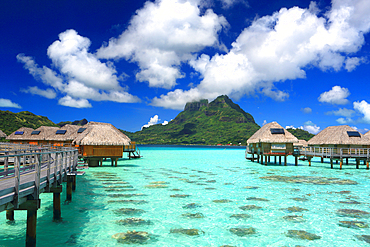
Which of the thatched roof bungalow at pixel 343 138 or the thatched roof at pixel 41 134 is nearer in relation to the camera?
the thatched roof bungalow at pixel 343 138

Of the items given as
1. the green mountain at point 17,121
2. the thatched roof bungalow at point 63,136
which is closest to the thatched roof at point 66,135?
the thatched roof bungalow at point 63,136

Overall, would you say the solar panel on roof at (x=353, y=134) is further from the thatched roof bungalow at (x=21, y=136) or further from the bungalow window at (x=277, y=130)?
the thatched roof bungalow at (x=21, y=136)

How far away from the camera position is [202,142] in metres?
198

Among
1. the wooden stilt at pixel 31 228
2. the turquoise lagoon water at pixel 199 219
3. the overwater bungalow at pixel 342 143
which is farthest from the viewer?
the overwater bungalow at pixel 342 143

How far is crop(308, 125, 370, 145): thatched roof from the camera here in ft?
118

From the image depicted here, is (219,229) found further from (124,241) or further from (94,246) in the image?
(94,246)

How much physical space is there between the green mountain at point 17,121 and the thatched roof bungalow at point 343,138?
84376mm

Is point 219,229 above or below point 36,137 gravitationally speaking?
below

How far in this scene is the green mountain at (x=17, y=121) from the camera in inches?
3268

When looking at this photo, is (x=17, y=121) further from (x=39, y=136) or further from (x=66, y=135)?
(x=66, y=135)

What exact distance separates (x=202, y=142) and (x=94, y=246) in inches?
7521

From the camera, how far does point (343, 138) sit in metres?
36.6

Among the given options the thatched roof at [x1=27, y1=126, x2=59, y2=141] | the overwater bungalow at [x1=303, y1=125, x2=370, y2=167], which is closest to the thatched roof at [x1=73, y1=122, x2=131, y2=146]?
the thatched roof at [x1=27, y1=126, x2=59, y2=141]

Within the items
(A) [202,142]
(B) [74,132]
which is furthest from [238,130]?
(B) [74,132]
